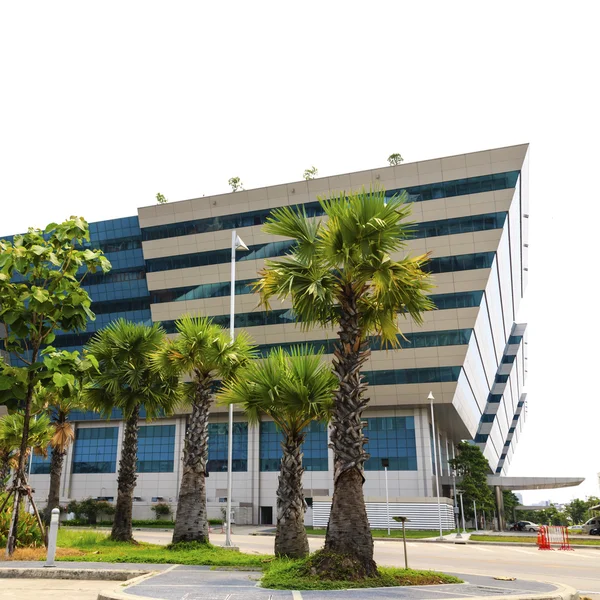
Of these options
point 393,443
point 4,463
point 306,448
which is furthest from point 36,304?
point 306,448

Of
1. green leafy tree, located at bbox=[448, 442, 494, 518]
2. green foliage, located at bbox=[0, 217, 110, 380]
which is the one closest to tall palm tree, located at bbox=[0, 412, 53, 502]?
green foliage, located at bbox=[0, 217, 110, 380]

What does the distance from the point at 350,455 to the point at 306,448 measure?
47731 mm

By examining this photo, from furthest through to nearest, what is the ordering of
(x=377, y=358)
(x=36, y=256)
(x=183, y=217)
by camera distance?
(x=183, y=217) → (x=377, y=358) → (x=36, y=256)

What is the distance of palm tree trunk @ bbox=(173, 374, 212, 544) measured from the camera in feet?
74.3

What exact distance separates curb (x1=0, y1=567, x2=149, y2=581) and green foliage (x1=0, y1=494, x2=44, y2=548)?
256 inches

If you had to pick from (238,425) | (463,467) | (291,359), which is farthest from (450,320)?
(291,359)

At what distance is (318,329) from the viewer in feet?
176

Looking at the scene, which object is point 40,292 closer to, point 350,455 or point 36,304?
point 36,304

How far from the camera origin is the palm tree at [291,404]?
17.4 m

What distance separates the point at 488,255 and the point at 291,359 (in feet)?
117

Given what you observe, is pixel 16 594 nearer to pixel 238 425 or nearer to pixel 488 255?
pixel 488 255

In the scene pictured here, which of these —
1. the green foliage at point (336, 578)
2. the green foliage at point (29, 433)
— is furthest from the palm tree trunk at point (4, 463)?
the green foliage at point (336, 578)

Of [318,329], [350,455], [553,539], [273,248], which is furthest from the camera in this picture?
[273,248]

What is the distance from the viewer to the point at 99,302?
65.1 m
